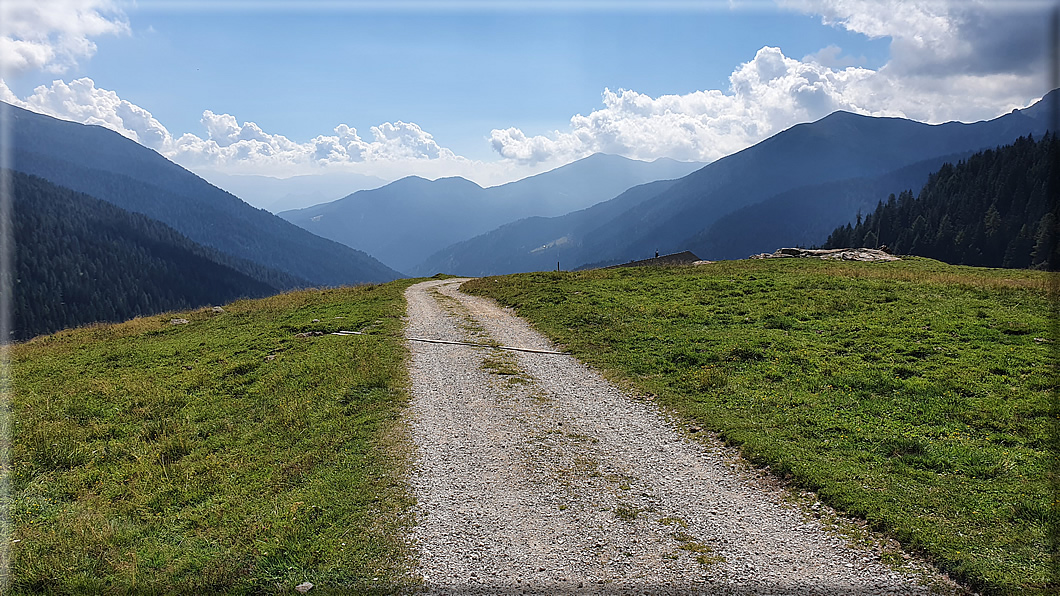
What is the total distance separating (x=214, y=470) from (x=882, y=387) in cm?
1733

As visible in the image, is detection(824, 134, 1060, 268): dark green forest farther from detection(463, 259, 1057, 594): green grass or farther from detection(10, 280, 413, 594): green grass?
detection(10, 280, 413, 594): green grass

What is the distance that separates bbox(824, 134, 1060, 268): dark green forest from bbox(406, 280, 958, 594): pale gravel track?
14781cm

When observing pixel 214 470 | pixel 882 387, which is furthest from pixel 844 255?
pixel 214 470

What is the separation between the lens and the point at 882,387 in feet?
47.0

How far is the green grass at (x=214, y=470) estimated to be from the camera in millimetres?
8633

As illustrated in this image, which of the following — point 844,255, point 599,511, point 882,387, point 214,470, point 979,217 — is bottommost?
point 599,511

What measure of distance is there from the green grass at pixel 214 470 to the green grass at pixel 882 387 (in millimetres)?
8247

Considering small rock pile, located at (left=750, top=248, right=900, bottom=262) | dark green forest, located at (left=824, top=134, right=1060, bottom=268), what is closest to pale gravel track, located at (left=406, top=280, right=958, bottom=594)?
small rock pile, located at (left=750, top=248, right=900, bottom=262)

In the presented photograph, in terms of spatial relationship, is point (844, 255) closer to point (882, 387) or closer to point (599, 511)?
point (882, 387)

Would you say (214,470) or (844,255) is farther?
(844,255)

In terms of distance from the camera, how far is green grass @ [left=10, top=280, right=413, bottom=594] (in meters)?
8.63

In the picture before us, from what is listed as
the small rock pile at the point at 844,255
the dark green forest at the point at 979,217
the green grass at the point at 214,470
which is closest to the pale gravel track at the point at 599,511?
the green grass at the point at 214,470

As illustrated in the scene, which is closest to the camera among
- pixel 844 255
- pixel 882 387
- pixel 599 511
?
pixel 599 511

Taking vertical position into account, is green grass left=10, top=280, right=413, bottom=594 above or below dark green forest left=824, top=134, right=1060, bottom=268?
below
